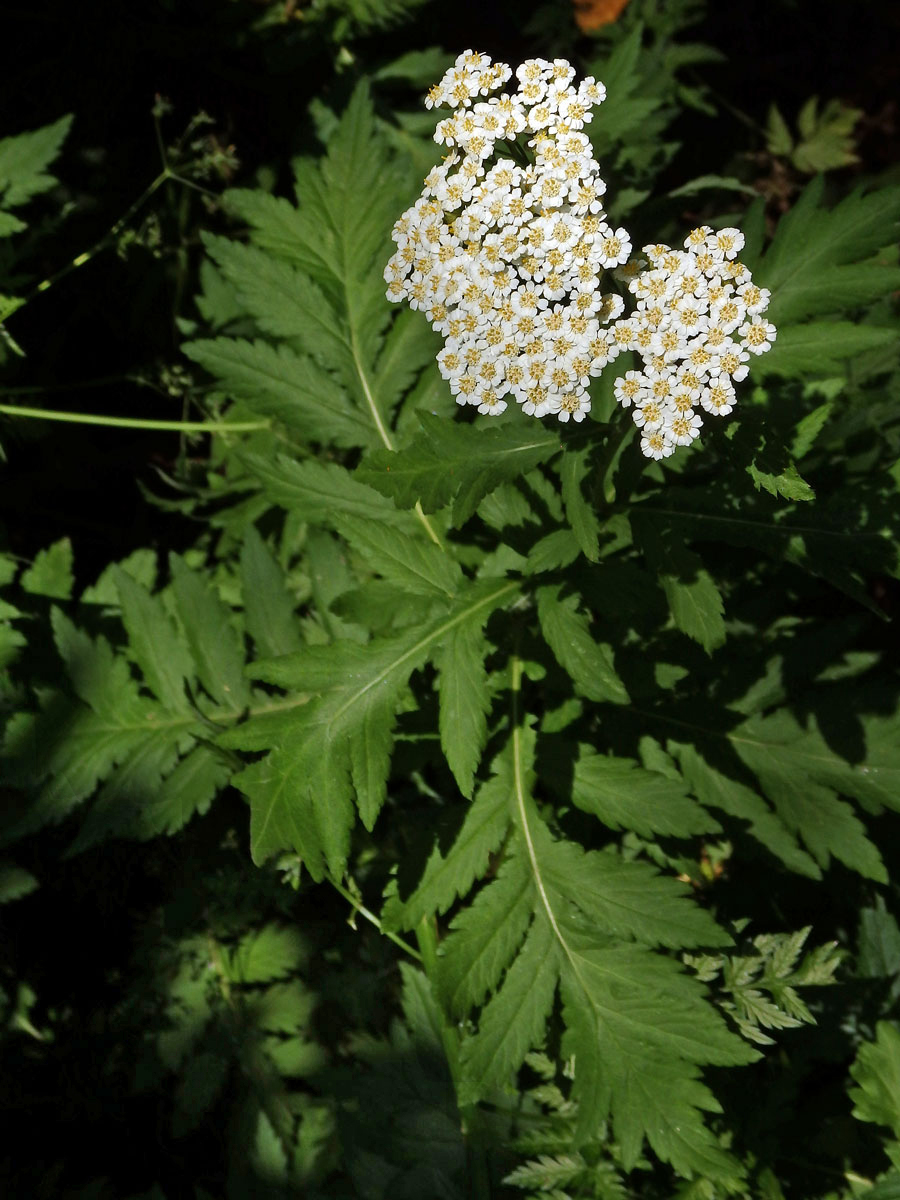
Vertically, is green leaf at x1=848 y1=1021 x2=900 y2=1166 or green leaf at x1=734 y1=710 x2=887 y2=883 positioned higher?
green leaf at x1=734 y1=710 x2=887 y2=883

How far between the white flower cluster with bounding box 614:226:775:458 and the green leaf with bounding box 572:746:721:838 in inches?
31.2

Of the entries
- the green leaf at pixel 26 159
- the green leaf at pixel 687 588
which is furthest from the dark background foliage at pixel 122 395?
the green leaf at pixel 687 588

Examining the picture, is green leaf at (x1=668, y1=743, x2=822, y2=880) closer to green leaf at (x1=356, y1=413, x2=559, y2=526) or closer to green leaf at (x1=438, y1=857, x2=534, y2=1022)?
green leaf at (x1=438, y1=857, x2=534, y2=1022)

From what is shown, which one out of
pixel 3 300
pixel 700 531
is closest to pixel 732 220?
pixel 700 531

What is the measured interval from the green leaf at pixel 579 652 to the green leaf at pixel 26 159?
5.73 feet

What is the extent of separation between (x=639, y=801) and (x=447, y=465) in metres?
0.87

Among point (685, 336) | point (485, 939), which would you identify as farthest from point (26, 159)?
point (485, 939)

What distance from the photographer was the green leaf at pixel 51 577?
9.35ft

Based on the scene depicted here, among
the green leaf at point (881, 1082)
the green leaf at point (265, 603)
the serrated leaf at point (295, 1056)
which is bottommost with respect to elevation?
the green leaf at point (881, 1082)

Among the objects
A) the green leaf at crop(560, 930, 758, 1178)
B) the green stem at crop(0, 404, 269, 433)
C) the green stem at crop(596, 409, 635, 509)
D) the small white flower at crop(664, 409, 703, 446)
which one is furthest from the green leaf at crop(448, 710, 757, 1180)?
the green stem at crop(0, 404, 269, 433)

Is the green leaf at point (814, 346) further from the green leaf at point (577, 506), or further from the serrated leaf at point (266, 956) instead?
the serrated leaf at point (266, 956)

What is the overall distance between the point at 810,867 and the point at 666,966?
1.48ft

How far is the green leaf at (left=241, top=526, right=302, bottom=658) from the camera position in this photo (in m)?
2.63

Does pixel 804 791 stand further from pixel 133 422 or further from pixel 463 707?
pixel 133 422
